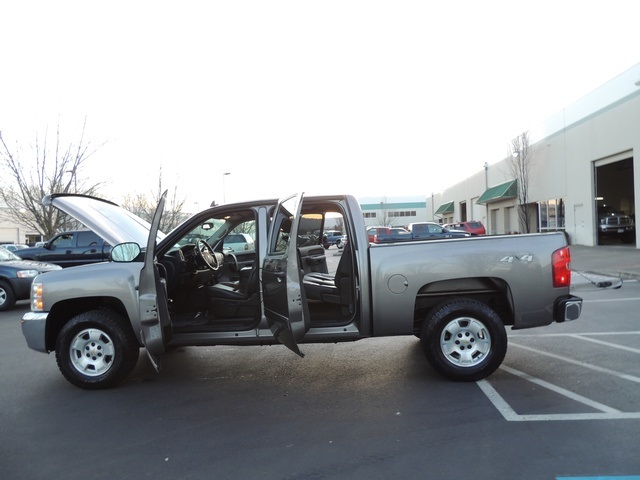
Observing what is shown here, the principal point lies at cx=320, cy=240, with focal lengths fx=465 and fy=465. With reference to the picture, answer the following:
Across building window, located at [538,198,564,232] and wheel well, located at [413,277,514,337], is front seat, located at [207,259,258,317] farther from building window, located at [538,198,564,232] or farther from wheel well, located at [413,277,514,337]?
building window, located at [538,198,564,232]

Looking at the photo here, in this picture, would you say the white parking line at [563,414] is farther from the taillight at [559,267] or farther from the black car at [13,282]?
the black car at [13,282]

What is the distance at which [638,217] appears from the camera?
19484 mm

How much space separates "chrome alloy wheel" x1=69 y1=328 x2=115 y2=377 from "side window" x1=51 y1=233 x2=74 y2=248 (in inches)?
414

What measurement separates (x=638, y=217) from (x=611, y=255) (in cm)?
318

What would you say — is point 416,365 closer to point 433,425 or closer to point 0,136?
point 433,425

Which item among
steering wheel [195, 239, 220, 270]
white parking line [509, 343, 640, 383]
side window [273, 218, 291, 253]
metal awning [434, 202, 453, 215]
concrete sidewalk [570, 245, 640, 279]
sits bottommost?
white parking line [509, 343, 640, 383]

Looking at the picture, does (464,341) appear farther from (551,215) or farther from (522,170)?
(522,170)

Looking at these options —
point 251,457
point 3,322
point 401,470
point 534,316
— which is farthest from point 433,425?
point 3,322

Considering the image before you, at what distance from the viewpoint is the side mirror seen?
Result: 4.73m

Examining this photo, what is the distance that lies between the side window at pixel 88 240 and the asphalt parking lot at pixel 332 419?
8.37 m

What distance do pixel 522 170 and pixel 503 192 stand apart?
315 cm

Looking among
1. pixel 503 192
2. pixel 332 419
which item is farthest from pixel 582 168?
pixel 332 419

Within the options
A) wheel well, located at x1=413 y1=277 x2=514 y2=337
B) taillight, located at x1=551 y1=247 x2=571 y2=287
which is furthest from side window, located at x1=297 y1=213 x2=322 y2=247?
A: taillight, located at x1=551 y1=247 x2=571 y2=287

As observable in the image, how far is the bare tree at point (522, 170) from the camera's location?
31.0 meters
